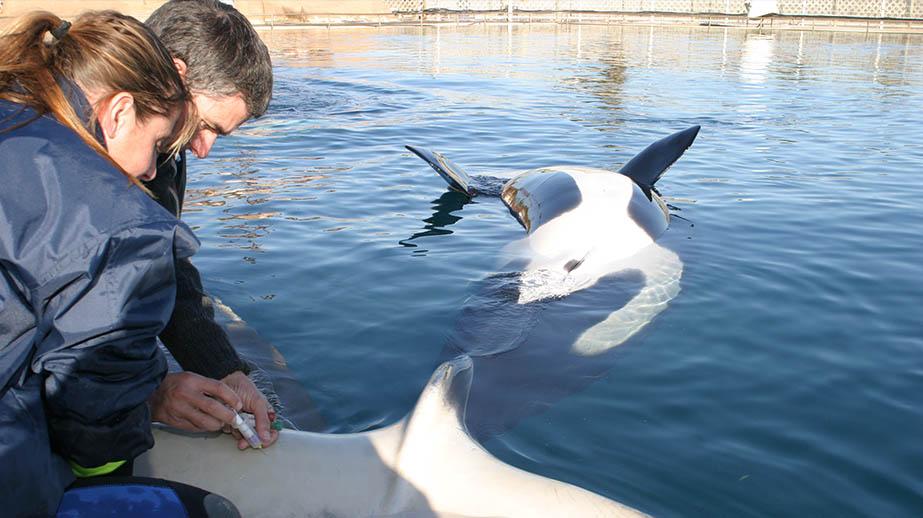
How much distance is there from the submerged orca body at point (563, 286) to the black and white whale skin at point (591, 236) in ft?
0.04

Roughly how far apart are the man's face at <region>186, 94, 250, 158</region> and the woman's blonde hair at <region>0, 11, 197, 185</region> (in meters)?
0.50

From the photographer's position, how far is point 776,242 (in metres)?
7.64

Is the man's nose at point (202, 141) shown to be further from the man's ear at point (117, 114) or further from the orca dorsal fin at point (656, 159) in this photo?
the orca dorsal fin at point (656, 159)

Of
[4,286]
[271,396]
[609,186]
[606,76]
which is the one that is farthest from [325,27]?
[4,286]

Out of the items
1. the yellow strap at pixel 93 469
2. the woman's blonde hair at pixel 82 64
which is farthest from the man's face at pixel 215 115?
the yellow strap at pixel 93 469

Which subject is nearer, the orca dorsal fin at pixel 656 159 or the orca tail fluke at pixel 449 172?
the orca dorsal fin at pixel 656 159

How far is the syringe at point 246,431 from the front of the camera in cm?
303

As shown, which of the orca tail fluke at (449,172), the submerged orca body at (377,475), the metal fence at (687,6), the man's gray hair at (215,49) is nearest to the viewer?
the submerged orca body at (377,475)

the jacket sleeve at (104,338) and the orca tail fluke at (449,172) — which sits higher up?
the jacket sleeve at (104,338)

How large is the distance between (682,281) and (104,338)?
16.8 feet

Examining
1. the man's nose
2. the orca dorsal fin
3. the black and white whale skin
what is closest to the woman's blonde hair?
the man's nose

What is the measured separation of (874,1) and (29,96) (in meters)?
46.5

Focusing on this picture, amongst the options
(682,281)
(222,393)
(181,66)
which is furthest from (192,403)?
(682,281)

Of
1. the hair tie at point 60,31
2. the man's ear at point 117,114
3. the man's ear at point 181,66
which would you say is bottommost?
the man's ear at point 117,114
